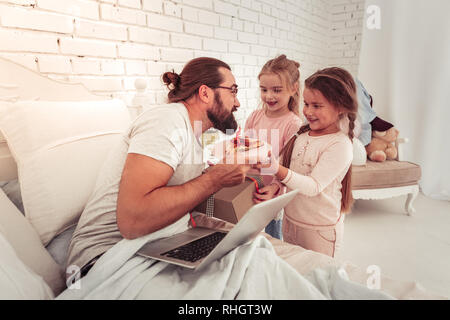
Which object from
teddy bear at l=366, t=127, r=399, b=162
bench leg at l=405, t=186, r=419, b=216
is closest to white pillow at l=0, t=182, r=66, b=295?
teddy bear at l=366, t=127, r=399, b=162

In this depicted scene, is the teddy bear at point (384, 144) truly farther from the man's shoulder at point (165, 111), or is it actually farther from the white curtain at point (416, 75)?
the man's shoulder at point (165, 111)

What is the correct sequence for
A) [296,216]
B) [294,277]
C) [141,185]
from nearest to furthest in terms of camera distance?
[294,277] → [141,185] → [296,216]

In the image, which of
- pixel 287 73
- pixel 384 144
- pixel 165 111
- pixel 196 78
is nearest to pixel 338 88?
pixel 287 73

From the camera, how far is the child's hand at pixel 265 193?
3.89ft

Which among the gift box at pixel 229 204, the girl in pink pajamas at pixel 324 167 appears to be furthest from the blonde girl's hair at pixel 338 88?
the gift box at pixel 229 204

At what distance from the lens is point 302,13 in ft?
10.3

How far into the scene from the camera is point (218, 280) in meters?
0.62

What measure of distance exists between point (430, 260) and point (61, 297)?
2.05m

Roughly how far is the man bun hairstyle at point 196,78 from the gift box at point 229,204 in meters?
0.43

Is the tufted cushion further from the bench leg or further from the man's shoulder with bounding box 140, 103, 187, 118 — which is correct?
the man's shoulder with bounding box 140, 103, 187, 118

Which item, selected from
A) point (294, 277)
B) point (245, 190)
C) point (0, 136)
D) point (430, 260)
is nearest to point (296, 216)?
point (245, 190)

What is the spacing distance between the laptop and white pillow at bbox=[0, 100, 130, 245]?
13.4 inches

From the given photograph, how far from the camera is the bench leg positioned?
7.32ft
